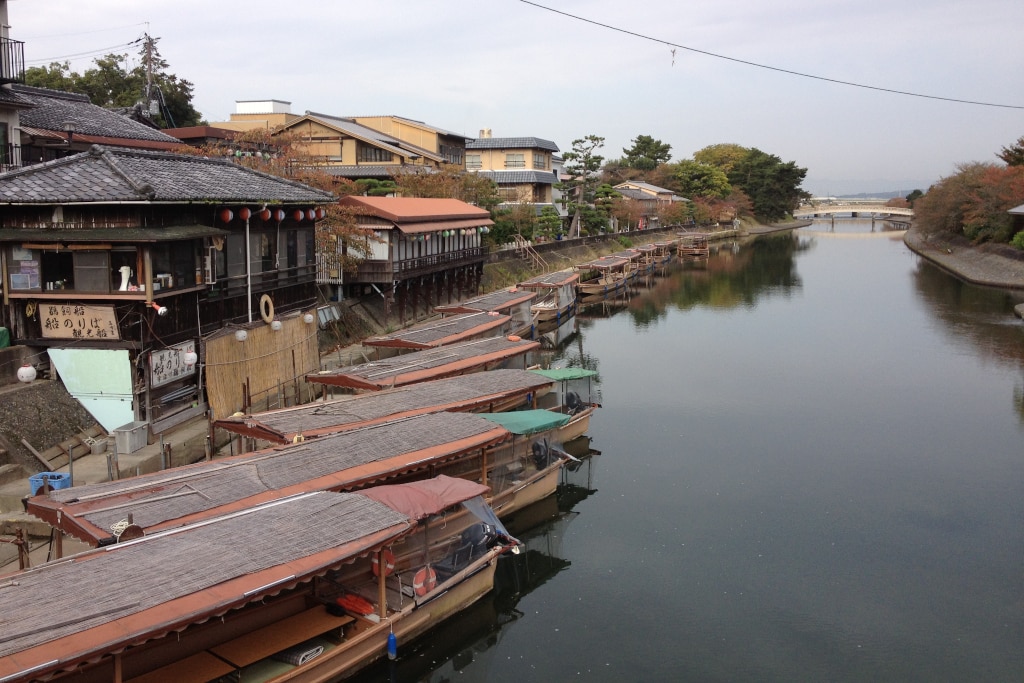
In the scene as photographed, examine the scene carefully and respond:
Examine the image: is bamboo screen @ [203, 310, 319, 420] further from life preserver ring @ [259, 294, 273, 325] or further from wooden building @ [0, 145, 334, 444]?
life preserver ring @ [259, 294, 273, 325]

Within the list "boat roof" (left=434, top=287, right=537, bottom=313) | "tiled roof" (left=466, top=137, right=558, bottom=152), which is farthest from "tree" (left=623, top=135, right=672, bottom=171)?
"boat roof" (left=434, top=287, right=537, bottom=313)

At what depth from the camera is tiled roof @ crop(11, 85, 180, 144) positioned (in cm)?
2795

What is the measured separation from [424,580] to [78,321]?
33.6 feet

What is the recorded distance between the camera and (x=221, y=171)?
22.5 metres

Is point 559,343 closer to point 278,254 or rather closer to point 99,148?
point 278,254

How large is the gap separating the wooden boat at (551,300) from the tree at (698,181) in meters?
71.7

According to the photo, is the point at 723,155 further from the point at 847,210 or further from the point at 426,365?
the point at 426,365

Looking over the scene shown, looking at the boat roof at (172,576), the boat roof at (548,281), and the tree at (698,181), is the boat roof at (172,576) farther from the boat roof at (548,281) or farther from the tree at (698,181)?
the tree at (698,181)

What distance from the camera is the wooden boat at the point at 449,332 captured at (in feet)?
88.9

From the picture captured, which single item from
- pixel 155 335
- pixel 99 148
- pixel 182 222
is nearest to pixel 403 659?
pixel 155 335

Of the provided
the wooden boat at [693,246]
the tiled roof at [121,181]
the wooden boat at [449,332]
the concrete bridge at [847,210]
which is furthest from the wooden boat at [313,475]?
the concrete bridge at [847,210]

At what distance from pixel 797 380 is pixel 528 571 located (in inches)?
732

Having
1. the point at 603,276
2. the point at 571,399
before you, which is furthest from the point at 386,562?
the point at 603,276

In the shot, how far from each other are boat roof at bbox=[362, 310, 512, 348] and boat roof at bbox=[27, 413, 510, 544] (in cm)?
917
